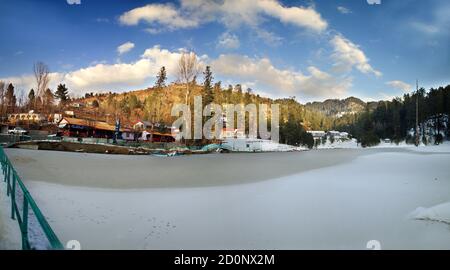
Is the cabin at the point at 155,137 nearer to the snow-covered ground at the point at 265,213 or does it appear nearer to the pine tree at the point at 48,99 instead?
the snow-covered ground at the point at 265,213

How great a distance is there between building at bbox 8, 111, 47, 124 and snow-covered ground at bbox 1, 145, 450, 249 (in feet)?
3.46

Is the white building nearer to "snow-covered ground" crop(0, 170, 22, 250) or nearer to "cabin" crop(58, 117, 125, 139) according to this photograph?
"cabin" crop(58, 117, 125, 139)

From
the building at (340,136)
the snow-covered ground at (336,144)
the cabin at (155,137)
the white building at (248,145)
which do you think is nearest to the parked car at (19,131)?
the cabin at (155,137)

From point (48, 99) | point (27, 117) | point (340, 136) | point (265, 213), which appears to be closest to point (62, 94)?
point (48, 99)

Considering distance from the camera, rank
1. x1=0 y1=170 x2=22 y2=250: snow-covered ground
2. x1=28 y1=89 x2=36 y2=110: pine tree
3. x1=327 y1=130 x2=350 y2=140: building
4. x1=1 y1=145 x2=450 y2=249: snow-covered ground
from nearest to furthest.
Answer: x1=0 y1=170 x2=22 y2=250: snow-covered ground → x1=1 y1=145 x2=450 y2=249: snow-covered ground → x1=28 y1=89 x2=36 y2=110: pine tree → x1=327 y1=130 x2=350 y2=140: building

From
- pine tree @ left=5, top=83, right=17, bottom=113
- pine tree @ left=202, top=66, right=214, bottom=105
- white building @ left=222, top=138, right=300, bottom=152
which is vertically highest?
pine tree @ left=202, top=66, right=214, bottom=105

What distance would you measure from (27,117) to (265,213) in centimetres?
326

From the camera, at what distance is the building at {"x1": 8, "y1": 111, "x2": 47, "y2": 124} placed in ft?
9.58

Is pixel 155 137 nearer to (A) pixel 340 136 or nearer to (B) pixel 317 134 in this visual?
(B) pixel 317 134

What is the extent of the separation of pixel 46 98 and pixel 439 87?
4.22 metres

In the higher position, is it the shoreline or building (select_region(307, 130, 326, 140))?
building (select_region(307, 130, 326, 140))

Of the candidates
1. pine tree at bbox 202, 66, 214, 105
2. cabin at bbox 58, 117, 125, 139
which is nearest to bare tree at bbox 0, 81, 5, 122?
cabin at bbox 58, 117, 125, 139

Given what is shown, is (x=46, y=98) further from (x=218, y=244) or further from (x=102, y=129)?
(x=102, y=129)
